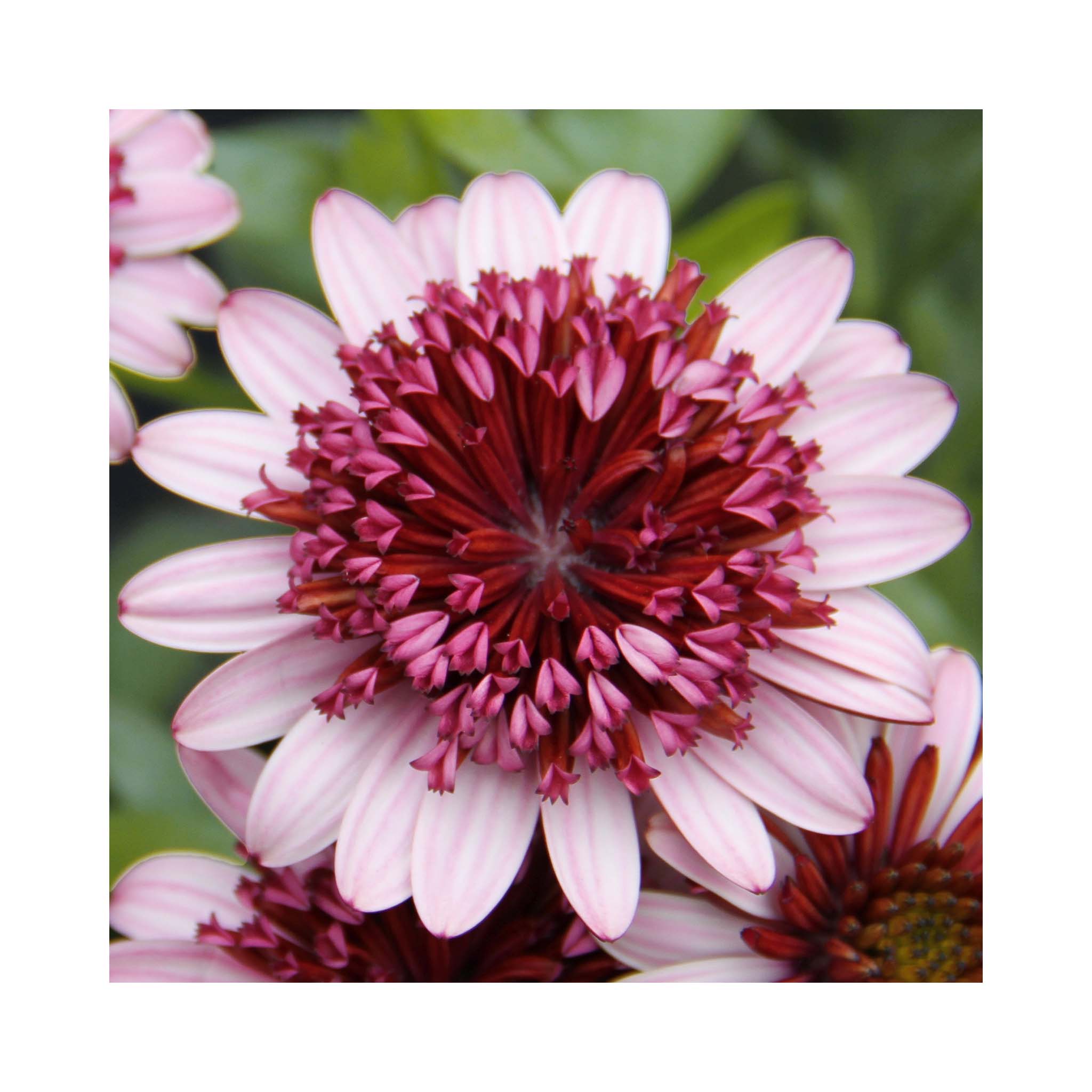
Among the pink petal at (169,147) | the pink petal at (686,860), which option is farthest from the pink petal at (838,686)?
the pink petal at (169,147)

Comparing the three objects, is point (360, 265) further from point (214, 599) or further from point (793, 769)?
point (793, 769)

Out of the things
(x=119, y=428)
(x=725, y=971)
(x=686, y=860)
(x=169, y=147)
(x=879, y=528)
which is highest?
(x=169, y=147)

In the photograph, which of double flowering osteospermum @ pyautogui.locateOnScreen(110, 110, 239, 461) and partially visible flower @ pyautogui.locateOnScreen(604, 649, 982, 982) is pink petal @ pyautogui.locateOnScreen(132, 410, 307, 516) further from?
partially visible flower @ pyautogui.locateOnScreen(604, 649, 982, 982)

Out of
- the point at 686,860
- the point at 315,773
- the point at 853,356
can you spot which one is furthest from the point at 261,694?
the point at 853,356

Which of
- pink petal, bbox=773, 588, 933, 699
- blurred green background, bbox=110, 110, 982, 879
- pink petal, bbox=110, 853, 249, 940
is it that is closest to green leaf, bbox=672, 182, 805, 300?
blurred green background, bbox=110, 110, 982, 879
